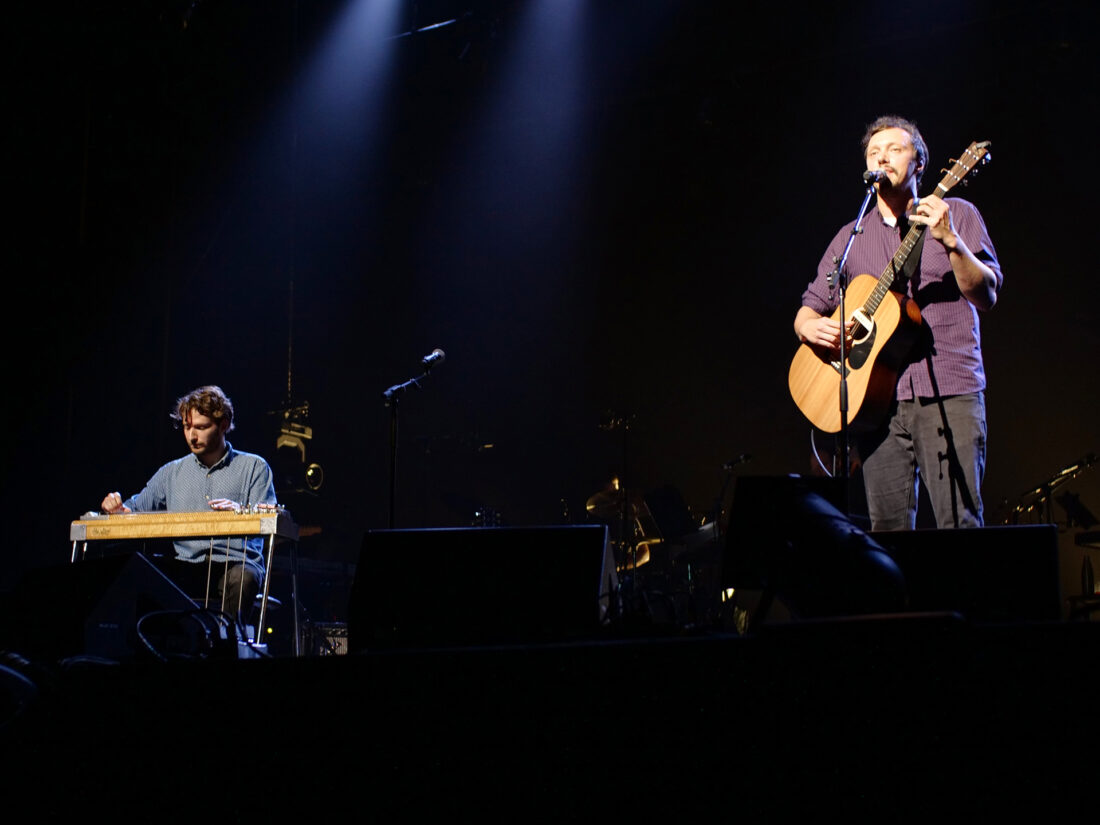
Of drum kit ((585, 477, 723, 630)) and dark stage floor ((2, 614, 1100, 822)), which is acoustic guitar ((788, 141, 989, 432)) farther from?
drum kit ((585, 477, 723, 630))

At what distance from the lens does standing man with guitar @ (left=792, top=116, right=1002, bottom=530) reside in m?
3.53

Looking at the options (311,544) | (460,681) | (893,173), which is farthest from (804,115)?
(460,681)

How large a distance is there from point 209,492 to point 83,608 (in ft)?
7.96

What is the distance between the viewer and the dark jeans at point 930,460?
3.50 metres

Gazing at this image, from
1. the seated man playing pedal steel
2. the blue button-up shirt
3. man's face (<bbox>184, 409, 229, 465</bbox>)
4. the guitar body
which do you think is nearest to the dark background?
the blue button-up shirt

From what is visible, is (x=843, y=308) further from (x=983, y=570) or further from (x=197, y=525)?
(x=197, y=525)

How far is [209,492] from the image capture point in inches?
213

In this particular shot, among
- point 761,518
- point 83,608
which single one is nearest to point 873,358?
point 761,518

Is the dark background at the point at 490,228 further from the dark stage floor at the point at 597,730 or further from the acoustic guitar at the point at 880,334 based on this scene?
the dark stage floor at the point at 597,730

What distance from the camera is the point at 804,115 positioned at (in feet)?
28.1

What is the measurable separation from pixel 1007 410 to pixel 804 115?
3.18 meters

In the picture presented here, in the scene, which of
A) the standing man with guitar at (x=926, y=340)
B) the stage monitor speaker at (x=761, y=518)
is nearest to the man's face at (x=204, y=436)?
the standing man with guitar at (x=926, y=340)

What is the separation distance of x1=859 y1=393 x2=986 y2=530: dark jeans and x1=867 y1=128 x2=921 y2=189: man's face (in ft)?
3.16

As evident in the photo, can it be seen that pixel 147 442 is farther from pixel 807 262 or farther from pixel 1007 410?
pixel 1007 410
